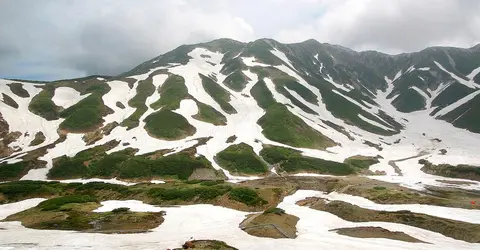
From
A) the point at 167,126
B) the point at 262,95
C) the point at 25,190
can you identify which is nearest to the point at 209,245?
the point at 25,190

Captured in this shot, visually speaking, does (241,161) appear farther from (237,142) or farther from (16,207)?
(16,207)

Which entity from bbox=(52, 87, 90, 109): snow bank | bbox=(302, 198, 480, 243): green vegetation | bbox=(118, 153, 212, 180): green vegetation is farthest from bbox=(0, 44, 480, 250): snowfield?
bbox=(118, 153, 212, 180): green vegetation

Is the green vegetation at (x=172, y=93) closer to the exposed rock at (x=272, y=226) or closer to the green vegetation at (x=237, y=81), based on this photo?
the green vegetation at (x=237, y=81)

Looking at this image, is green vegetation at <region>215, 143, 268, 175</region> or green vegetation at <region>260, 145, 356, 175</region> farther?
green vegetation at <region>260, 145, 356, 175</region>

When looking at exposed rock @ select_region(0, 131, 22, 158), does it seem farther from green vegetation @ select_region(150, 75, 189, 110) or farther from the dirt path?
the dirt path

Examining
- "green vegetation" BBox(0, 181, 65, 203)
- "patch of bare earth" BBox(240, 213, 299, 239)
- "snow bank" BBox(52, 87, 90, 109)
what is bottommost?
"patch of bare earth" BBox(240, 213, 299, 239)

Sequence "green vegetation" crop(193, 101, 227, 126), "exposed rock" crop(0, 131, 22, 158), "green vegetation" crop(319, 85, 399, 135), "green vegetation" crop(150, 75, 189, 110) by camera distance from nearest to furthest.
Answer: "exposed rock" crop(0, 131, 22, 158)
"green vegetation" crop(193, 101, 227, 126)
"green vegetation" crop(150, 75, 189, 110)
"green vegetation" crop(319, 85, 399, 135)

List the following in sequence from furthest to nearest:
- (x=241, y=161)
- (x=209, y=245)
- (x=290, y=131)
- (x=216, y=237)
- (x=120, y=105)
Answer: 1. (x=120, y=105)
2. (x=290, y=131)
3. (x=241, y=161)
4. (x=216, y=237)
5. (x=209, y=245)
